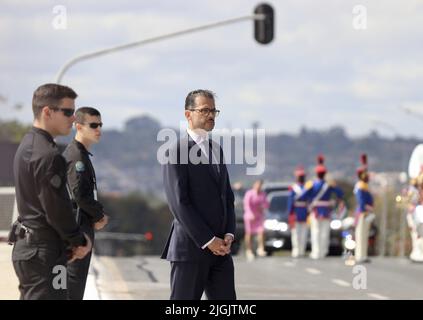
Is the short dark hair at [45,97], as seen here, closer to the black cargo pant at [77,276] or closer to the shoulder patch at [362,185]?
the black cargo pant at [77,276]

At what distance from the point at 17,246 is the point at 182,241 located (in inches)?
57.9

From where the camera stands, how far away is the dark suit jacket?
10219 mm

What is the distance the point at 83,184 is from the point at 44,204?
2.00 m

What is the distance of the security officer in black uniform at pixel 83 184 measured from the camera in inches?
→ 432

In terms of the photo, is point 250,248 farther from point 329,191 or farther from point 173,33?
point 173,33

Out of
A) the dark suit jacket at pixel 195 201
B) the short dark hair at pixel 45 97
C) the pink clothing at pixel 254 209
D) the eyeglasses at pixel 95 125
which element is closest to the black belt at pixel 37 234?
the short dark hair at pixel 45 97

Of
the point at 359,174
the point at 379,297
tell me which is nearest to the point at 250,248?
the point at 359,174

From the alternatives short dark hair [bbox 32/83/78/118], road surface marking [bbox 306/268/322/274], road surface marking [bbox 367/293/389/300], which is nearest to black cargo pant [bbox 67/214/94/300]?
short dark hair [bbox 32/83/78/118]

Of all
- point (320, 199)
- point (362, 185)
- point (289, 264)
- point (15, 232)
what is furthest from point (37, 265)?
point (289, 264)

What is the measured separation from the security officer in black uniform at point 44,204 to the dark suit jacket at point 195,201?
105 cm

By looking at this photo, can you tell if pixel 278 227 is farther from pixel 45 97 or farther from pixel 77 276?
pixel 45 97

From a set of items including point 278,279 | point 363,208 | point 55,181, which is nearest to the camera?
point 55,181

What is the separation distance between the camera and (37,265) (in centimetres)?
918

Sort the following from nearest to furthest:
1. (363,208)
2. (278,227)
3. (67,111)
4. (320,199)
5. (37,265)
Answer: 1. (37,265)
2. (67,111)
3. (363,208)
4. (320,199)
5. (278,227)
